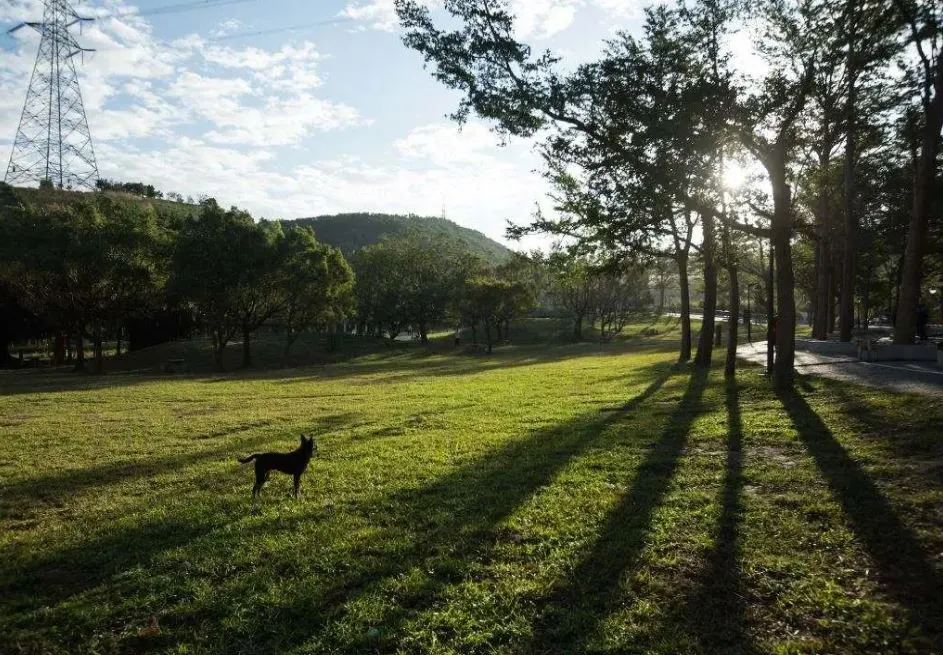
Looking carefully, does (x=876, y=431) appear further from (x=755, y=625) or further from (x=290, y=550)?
(x=290, y=550)

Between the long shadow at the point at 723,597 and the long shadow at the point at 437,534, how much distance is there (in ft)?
7.41

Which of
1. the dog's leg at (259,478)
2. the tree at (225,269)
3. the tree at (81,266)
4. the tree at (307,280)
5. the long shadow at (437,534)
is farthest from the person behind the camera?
the tree at (307,280)

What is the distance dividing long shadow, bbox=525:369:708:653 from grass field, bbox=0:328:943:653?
28 millimetres

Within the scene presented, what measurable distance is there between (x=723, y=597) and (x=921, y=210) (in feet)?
67.2

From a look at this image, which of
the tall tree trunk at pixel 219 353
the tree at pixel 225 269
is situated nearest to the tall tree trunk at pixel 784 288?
the tree at pixel 225 269

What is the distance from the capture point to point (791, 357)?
15.4 metres

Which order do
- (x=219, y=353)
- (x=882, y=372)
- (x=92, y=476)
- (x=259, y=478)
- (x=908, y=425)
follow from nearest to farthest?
1. (x=259, y=478)
2. (x=908, y=425)
3. (x=92, y=476)
4. (x=882, y=372)
5. (x=219, y=353)

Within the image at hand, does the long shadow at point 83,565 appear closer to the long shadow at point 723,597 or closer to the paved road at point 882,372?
the long shadow at point 723,597

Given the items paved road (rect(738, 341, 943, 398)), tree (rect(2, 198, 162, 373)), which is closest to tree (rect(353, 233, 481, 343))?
→ tree (rect(2, 198, 162, 373))

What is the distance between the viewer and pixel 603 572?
5.76m

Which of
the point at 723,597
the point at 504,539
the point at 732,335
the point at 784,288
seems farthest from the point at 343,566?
the point at 732,335

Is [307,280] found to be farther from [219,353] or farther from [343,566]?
[343,566]

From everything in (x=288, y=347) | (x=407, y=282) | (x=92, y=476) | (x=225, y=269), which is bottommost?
(x=92, y=476)

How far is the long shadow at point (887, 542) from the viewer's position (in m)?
4.70
